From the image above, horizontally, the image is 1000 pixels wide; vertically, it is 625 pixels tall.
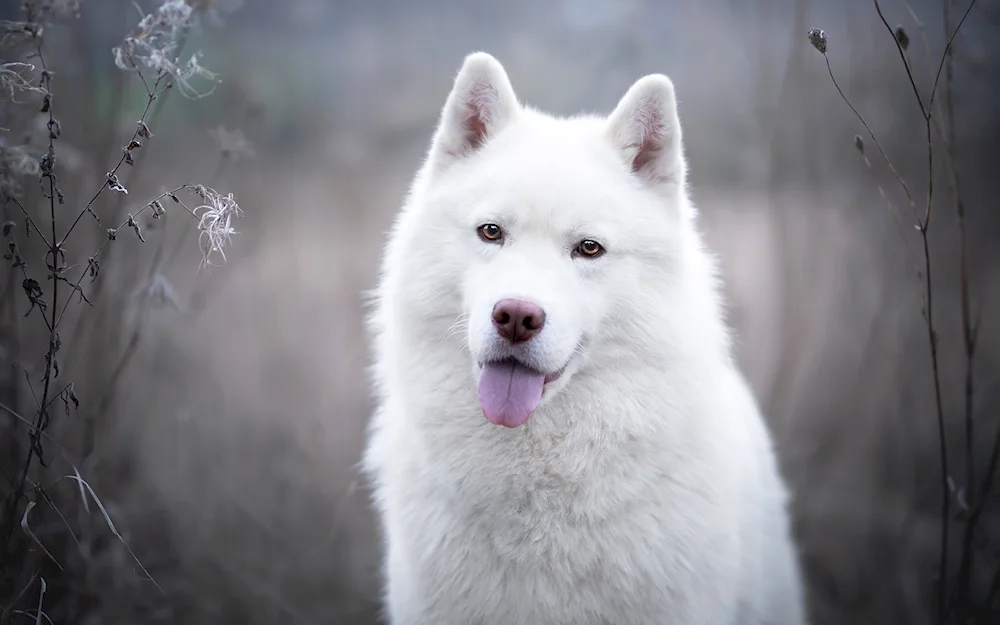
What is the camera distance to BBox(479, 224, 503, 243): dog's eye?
8.17 feet

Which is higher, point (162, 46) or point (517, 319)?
point (162, 46)

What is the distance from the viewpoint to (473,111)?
2.76 meters

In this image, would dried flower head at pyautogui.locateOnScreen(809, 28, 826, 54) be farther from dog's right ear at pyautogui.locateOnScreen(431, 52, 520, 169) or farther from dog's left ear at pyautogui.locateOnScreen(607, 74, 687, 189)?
dog's right ear at pyautogui.locateOnScreen(431, 52, 520, 169)

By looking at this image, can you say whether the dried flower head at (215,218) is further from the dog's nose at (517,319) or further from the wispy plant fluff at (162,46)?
the dog's nose at (517,319)

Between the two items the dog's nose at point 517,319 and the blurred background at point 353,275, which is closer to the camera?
the dog's nose at point 517,319

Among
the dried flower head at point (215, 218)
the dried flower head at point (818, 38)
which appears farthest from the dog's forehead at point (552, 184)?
the dried flower head at point (215, 218)

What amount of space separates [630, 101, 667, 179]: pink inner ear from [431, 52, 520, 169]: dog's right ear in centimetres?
47

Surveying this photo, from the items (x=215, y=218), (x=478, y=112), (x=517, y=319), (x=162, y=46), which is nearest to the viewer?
(x=215, y=218)

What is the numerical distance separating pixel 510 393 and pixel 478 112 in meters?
1.12

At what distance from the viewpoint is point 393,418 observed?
2816 millimetres

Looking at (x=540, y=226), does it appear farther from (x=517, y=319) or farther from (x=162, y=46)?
(x=162, y=46)

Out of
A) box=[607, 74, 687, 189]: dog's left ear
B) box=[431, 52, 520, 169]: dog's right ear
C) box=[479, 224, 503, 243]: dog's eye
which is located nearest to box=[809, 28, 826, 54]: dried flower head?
box=[607, 74, 687, 189]: dog's left ear

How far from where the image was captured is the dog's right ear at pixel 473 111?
104 inches

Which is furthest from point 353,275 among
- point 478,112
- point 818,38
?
point 818,38
